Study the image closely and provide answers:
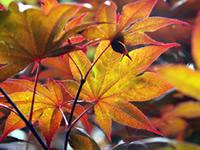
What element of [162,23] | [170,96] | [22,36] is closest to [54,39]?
[22,36]

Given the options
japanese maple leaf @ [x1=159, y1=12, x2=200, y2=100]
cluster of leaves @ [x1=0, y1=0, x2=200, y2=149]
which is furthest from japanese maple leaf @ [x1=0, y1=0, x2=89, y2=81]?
japanese maple leaf @ [x1=159, y1=12, x2=200, y2=100]

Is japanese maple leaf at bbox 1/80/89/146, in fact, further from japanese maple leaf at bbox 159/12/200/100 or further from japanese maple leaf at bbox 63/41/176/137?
japanese maple leaf at bbox 159/12/200/100

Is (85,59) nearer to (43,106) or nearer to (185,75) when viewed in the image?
(43,106)

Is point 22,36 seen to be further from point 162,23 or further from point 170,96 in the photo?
point 170,96

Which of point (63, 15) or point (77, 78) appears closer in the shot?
point (63, 15)

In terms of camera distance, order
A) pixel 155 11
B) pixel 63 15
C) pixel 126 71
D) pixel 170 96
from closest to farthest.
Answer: pixel 63 15 → pixel 126 71 → pixel 170 96 → pixel 155 11

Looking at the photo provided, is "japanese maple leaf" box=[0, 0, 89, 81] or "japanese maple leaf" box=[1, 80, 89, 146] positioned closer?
"japanese maple leaf" box=[0, 0, 89, 81]
